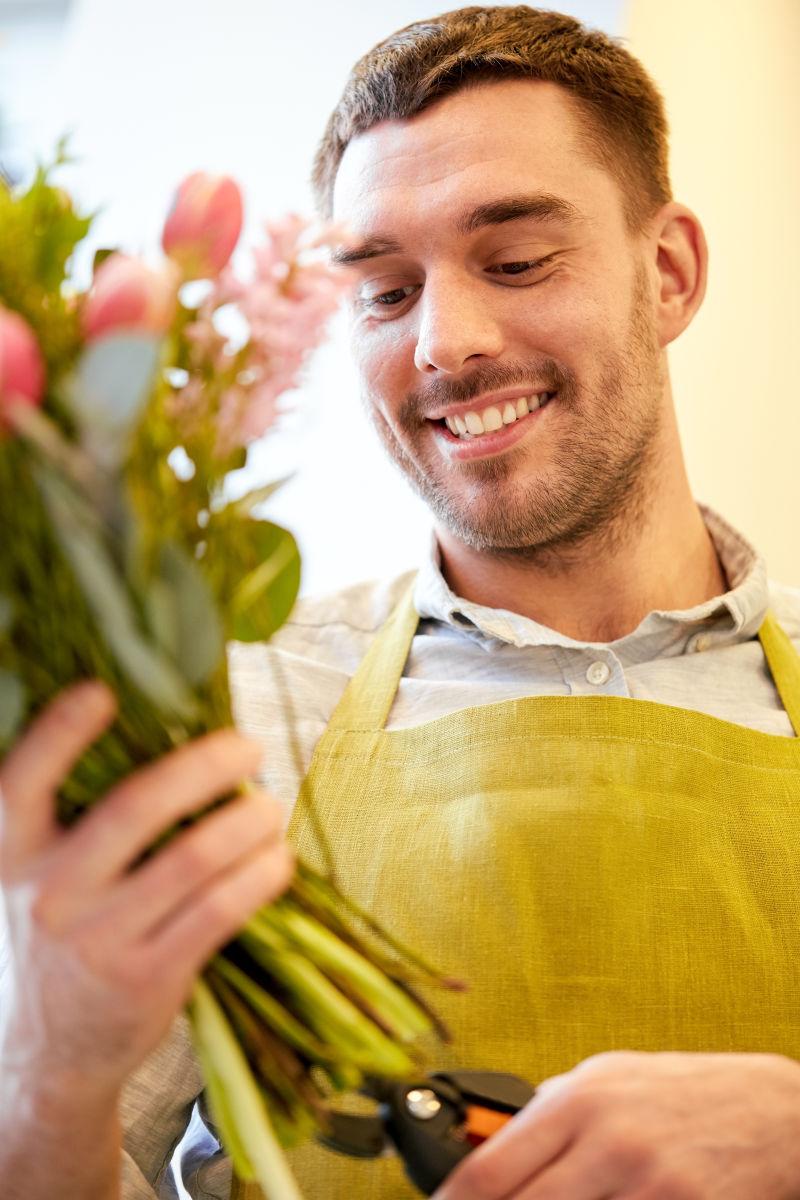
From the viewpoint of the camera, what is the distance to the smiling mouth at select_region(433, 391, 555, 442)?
1.32 meters

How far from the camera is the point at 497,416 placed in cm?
132

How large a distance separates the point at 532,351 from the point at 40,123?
1.36 m

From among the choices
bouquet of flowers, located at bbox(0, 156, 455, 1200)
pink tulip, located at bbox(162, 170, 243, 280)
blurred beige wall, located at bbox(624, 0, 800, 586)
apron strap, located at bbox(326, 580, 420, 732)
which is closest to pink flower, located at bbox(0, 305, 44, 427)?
bouquet of flowers, located at bbox(0, 156, 455, 1200)

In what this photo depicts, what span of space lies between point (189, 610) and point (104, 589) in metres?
0.05

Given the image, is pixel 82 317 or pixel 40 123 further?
pixel 40 123

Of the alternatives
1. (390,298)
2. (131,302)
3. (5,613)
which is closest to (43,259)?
(131,302)

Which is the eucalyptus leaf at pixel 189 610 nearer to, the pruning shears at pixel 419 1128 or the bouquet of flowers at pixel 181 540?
the bouquet of flowers at pixel 181 540

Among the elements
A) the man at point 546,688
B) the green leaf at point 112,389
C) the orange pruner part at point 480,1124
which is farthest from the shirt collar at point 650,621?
the green leaf at point 112,389

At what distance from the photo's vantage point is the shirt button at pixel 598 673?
1.29 meters

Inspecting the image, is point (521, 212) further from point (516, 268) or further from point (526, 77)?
point (526, 77)

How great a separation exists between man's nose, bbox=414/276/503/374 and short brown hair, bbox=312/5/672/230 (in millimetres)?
241

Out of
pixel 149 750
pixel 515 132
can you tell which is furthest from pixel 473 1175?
pixel 515 132

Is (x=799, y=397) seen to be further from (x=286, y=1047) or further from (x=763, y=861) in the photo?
(x=286, y=1047)

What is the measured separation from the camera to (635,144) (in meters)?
1.48
